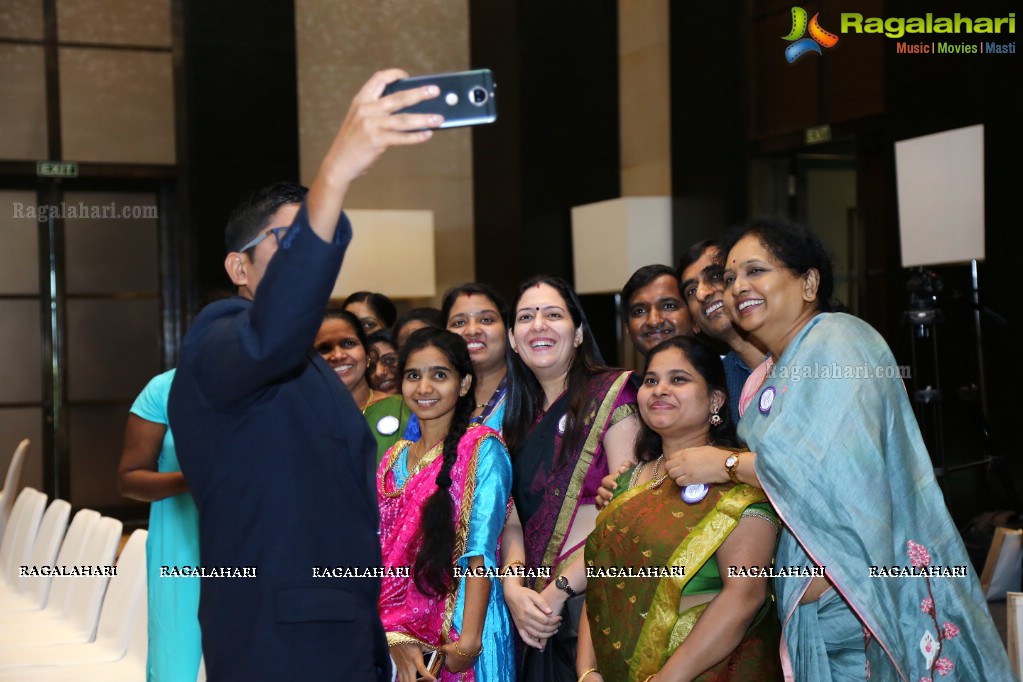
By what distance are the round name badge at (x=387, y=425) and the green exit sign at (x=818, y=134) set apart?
333 centimetres

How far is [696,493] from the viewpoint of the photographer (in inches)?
86.7

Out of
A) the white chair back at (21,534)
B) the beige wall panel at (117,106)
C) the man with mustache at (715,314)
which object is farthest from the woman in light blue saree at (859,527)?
the beige wall panel at (117,106)

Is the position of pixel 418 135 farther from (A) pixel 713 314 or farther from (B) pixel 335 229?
(A) pixel 713 314

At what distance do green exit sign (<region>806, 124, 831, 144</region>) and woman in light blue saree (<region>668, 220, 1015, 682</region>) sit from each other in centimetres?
387

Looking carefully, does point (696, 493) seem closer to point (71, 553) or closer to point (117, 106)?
point (71, 553)

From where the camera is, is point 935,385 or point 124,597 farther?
point 935,385

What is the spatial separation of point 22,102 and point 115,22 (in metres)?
0.81

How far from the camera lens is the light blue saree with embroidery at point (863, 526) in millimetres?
1936

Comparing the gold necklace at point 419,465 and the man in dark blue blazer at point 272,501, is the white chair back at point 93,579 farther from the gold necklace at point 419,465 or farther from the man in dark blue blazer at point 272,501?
the man in dark blue blazer at point 272,501

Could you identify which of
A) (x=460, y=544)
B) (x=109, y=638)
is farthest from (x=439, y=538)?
(x=109, y=638)

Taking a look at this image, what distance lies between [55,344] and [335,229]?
6.61 meters

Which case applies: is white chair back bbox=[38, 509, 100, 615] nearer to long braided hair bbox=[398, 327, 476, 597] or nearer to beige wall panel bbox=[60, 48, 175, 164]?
long braided hair bbox=[398, 327, 476, 597]

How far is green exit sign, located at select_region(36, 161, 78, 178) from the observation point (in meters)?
7.02

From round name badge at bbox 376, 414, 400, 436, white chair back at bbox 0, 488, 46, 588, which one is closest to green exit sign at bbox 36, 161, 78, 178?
white chair back at bbox 0, 488, 46, 588
